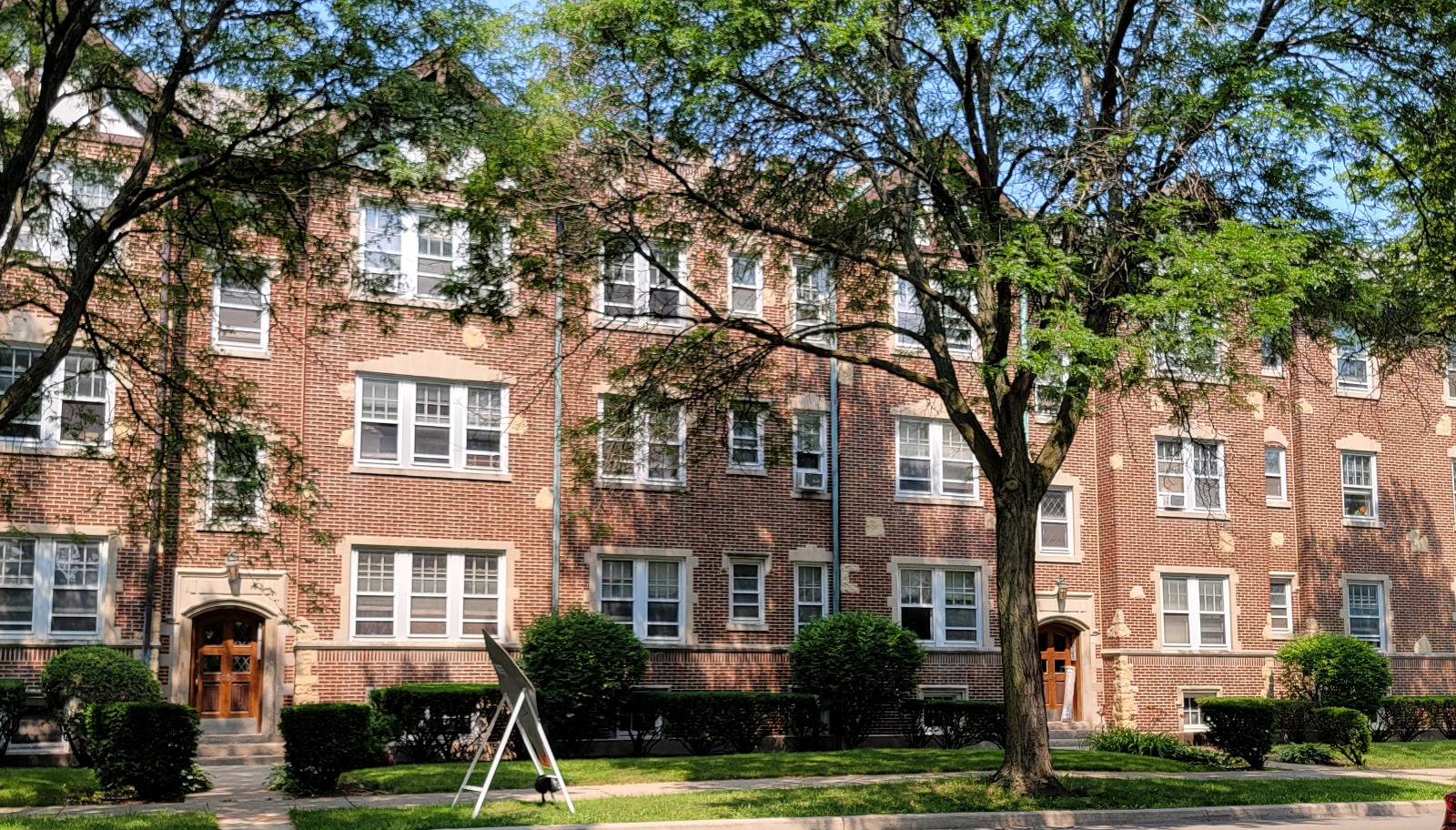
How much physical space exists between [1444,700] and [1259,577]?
4.77 m

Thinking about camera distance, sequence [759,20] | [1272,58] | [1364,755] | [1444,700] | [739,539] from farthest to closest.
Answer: [1444,700] < [739,539] < [1364,755] < [1272,58] < [759,20]

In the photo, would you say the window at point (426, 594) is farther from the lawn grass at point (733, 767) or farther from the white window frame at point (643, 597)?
the lawn grass at point (733, 767)

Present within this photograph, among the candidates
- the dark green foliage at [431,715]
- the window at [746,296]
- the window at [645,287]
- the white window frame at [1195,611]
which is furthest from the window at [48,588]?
the white window frame at [1195,611]

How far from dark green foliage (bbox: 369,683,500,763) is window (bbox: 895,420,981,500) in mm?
9831

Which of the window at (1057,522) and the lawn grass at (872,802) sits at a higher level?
the window at (1057,522)

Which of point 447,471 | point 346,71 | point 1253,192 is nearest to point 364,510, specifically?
point 447,471

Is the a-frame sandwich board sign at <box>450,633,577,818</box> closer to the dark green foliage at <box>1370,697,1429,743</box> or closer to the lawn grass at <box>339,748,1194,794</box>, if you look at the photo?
the lawn grass at <box>339,748,1194,794</box>

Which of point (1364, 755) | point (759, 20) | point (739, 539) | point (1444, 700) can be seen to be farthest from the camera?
point (1444, 700)

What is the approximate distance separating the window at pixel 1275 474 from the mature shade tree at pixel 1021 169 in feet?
50.3

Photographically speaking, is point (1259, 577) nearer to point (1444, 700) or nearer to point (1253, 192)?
point (1444, 700)

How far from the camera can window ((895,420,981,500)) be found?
3017 cm

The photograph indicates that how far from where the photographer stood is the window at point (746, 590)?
2838 cm

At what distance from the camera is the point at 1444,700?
32625 millimetres

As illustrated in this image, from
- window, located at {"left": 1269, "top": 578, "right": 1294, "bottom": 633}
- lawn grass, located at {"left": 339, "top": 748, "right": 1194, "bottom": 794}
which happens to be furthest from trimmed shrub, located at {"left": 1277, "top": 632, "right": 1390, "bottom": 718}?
lawn grass, located at {"left": 339, "top": 748, "right": 1194, "bottom": 794}
